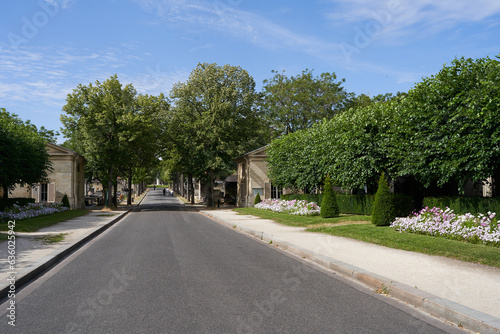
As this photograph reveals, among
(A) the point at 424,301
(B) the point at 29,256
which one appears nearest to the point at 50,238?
(B) the point at 29,256

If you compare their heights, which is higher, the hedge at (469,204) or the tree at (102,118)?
the tree at (102,118)

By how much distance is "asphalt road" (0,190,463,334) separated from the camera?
16.4 ft

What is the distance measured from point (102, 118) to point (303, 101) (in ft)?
89.6

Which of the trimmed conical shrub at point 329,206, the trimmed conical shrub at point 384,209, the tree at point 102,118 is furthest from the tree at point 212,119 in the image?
the trimmed conical shrub at point 384,209

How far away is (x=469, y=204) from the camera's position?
1305 centimetres

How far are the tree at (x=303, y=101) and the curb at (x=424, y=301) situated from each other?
45727 mm

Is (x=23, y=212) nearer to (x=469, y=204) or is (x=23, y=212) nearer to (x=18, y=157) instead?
(x=18, y=157)

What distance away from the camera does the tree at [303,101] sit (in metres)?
53.8

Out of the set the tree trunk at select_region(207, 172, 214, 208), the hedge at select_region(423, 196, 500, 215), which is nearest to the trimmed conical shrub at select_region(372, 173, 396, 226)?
the hedge at select_region(423, 196, 500, 215)

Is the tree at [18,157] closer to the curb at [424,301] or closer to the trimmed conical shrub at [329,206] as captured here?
the trimmed conical shrub at [329,206]

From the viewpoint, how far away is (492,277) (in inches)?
291

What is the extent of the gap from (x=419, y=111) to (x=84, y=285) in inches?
507

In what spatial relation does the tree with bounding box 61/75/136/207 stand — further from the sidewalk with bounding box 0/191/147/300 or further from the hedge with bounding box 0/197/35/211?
the sidewalk with bounding box 0/191/147/300

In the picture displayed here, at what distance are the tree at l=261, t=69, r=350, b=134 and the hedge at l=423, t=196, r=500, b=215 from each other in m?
40.1
